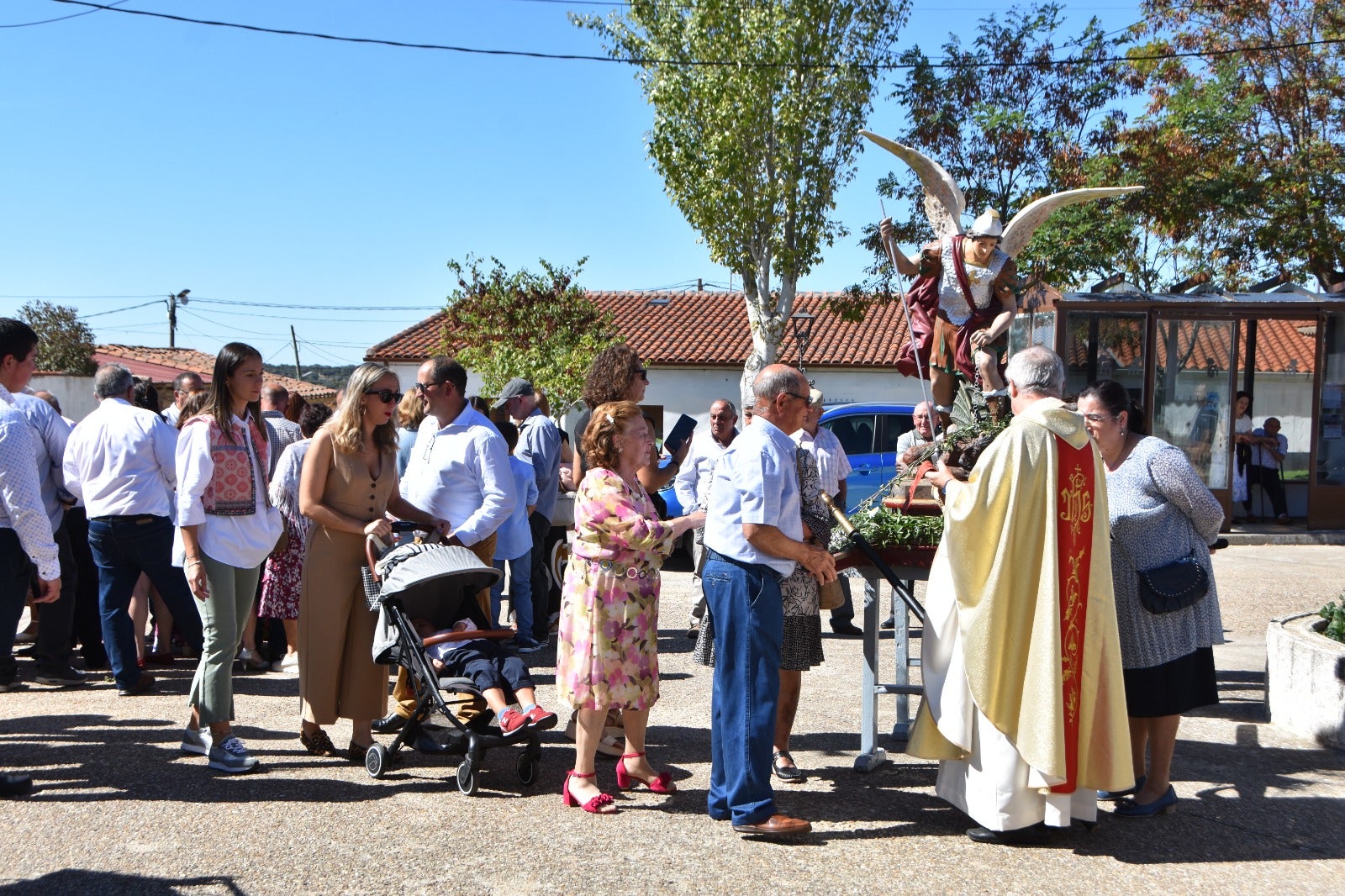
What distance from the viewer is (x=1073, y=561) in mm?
4426

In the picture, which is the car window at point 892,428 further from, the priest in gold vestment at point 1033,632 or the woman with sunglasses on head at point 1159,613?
the priest in gold vestment at point 1033,632

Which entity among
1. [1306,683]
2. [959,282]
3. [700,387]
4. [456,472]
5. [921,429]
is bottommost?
[1306,683]

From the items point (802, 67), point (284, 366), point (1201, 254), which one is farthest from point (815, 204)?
point (284, 366)

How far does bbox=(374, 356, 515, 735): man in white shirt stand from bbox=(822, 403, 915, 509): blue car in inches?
299

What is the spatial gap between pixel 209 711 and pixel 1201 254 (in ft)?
56.9

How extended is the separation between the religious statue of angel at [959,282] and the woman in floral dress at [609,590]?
212 cm

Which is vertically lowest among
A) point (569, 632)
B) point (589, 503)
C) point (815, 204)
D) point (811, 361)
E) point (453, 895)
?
point (453, 895)

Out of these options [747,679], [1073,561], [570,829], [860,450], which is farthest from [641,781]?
[860,450]

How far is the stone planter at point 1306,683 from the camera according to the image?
5.87m

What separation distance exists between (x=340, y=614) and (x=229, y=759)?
78cm

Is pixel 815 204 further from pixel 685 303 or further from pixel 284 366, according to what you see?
pixel 284 366

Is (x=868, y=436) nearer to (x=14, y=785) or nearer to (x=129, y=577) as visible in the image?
(x=129, y=577)

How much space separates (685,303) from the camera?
130 ft

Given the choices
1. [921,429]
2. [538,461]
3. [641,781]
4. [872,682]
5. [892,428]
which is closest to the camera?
[641,781]
